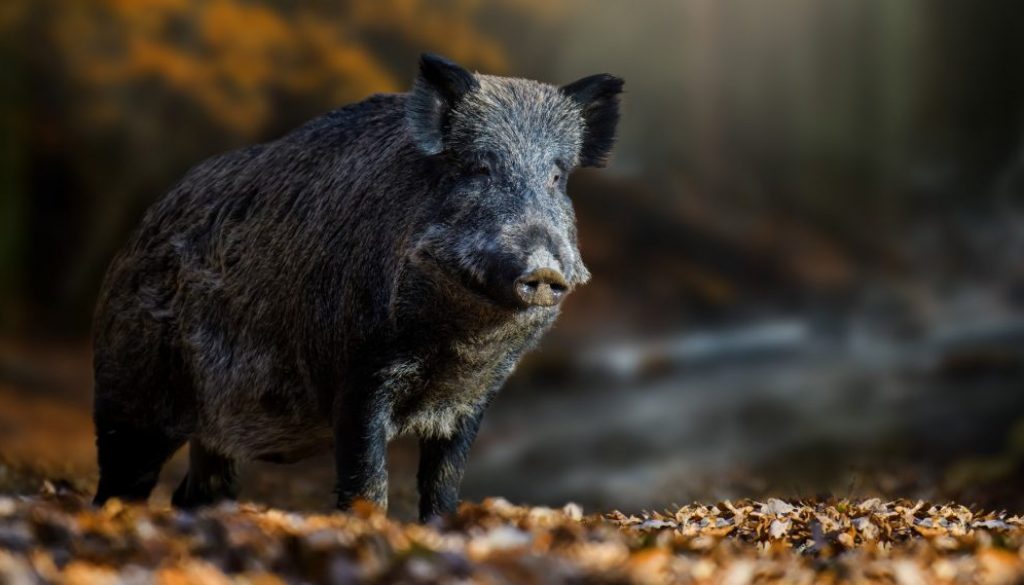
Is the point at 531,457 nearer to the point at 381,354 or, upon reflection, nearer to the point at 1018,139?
the point at 1018,139

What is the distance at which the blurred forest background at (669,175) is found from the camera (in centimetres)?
1185

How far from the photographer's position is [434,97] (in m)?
4.68

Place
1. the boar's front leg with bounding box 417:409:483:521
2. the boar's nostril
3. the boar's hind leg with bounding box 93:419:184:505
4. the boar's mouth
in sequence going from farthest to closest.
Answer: the boar's hind leg with bounding box 93:419:184:505 < the boar's front leg with bounding box 417:409:483:521 < the boar's mouth < the boar's nostril

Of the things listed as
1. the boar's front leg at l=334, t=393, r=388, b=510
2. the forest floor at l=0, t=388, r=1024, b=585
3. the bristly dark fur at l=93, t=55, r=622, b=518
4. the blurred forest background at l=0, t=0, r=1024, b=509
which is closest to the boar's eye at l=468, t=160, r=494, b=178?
the bristly dark fur at l=93, t=55, r=622, b=518

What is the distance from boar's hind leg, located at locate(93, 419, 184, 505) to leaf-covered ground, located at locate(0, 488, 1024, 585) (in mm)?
1108

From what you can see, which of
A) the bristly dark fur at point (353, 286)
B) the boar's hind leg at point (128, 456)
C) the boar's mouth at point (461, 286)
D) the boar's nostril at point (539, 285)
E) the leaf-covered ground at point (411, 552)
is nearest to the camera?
the leaf-covered ground at point (411, 552)

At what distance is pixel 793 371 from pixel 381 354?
8.32 meters

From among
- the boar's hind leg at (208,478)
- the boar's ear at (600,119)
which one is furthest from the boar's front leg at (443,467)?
the boar's hind leg at (208,478)

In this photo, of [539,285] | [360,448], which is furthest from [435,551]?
[360,448]

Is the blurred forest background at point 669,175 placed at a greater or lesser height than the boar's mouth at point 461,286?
greater

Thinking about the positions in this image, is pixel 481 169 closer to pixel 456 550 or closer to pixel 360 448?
pixel 360 448

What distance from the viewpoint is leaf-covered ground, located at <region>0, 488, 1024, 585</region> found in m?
3.28

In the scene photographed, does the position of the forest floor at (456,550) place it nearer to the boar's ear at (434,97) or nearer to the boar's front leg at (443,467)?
the boar's front leg at (443,467)

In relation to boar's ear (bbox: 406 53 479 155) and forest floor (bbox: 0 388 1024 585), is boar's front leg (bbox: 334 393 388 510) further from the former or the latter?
boar's ear (bbox: 406 53 479 155)
